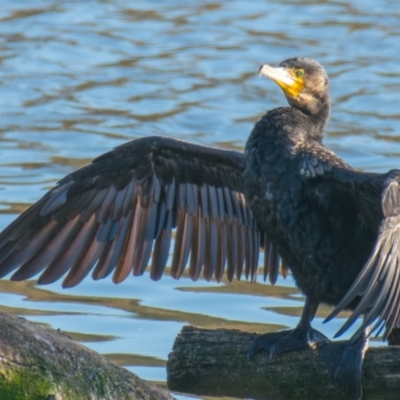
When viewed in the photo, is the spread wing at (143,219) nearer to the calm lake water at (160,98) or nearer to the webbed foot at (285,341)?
the calm lake water at (160,98)

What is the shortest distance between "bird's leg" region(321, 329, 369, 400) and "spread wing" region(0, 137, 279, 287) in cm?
161

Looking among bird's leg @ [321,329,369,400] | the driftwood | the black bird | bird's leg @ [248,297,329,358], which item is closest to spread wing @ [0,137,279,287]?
the black bird

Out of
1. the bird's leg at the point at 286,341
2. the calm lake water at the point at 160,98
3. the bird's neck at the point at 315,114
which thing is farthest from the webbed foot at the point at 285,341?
the calm lake water at the point at 160,98

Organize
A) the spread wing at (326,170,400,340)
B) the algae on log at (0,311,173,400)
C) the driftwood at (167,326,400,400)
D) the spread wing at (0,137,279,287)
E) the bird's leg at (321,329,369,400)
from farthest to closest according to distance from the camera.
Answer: the spread wing at (0,137,279,287) < the driftwood at (167,326,400,400) < the bird's leg at (321,329,369,400) < the spread wing at (326,170,400,340) < the algae on log at (0,311,173,400)

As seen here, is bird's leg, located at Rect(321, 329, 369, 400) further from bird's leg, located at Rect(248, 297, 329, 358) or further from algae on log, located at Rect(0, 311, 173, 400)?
algae on log, located at Rect(0, 311, 173, 400)

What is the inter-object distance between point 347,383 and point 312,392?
211 millimetres

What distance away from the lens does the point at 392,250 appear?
6219 millimetres

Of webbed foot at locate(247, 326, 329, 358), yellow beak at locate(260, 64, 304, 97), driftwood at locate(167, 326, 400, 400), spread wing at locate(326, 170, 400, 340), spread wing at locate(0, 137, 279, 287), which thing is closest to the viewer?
spread wing at locate(326, 170, 400, 340)

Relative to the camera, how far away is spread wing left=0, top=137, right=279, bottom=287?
25.6 feet

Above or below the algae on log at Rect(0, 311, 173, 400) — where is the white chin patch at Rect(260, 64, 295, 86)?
above

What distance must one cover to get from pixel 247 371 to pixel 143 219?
1.81 m

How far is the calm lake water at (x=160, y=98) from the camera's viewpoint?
9.52 meters

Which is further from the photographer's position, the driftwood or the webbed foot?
the webbed foot

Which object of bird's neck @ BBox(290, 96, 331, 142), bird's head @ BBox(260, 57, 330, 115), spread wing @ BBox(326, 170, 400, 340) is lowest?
spread wing @ BBox(326, 170, 400, 340)
